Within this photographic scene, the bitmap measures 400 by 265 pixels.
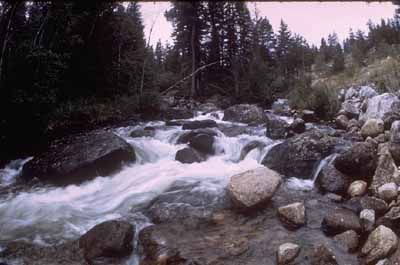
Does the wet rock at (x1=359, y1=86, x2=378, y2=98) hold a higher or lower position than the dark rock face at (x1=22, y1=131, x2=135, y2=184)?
higher

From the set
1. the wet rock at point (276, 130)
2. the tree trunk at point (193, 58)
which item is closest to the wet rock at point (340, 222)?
the wet rock at point (276, 130)

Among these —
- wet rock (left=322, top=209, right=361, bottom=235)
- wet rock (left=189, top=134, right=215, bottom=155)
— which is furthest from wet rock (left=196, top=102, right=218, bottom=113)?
wet rock (left=322, top=209, right=361, bottom=235)

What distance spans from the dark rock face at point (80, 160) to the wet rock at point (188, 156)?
1.17m

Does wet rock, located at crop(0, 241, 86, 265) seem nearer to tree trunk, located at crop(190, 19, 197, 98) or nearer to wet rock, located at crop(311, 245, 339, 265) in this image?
wet rock, located at crop(311, 245, 339, 265)

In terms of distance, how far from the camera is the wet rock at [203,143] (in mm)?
8398

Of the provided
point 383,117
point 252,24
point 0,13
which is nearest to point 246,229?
point 383,117

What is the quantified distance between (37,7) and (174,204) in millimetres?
9080

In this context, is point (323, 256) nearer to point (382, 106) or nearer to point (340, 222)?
point (340, 222)

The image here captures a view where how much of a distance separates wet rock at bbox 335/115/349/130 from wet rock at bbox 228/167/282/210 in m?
5.03

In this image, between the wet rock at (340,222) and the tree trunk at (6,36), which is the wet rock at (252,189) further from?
the tree trunk at (6,36)

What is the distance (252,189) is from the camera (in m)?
5.08

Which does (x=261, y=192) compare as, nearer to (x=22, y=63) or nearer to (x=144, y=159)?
(x=144, y=159)

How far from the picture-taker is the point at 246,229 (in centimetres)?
458

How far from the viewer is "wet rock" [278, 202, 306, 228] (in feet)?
14.9
